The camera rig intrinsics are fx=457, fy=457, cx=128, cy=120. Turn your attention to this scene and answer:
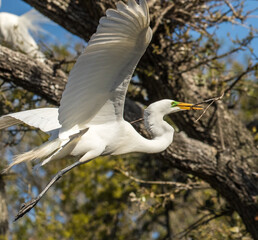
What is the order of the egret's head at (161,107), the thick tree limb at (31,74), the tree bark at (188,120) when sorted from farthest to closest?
the tree bark at (188,120) → the thick tree limb at (31,74) → the egret's head at (161,107)

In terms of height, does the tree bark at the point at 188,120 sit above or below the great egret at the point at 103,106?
below

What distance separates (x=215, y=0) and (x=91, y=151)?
6.54 feet

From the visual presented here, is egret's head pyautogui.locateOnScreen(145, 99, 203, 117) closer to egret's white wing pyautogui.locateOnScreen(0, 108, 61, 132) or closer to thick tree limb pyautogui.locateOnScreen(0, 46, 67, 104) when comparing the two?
egret's white wing pyautogui.locateOnScreen(0, 108, 61, 132)

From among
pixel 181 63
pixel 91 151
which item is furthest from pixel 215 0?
pixel 91 151

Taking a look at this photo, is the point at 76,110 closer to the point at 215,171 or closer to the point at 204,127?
the point at 215,171

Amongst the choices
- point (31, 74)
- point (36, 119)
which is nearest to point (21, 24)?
point (31, 74)

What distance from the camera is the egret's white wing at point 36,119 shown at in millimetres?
2479

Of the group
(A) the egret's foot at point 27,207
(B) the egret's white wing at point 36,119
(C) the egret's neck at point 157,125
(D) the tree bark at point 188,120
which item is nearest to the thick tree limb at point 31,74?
(D) the tree bark at point 188,120

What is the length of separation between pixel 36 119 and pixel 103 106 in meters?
0.48

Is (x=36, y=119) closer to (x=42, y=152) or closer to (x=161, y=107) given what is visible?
(x=42, y=152)

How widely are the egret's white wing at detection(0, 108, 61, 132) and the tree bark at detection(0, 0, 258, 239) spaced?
29.6 inches

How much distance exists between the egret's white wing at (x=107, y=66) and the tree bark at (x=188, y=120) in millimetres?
1161

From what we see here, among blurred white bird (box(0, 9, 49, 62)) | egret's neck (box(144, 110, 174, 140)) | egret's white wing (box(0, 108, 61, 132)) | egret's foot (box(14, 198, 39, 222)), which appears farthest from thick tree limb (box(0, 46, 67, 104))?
blurred white bird (box(0, 9, 49, 62))

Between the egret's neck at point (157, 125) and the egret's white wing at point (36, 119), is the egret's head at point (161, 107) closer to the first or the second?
the egret's neck at point (157, 125)
